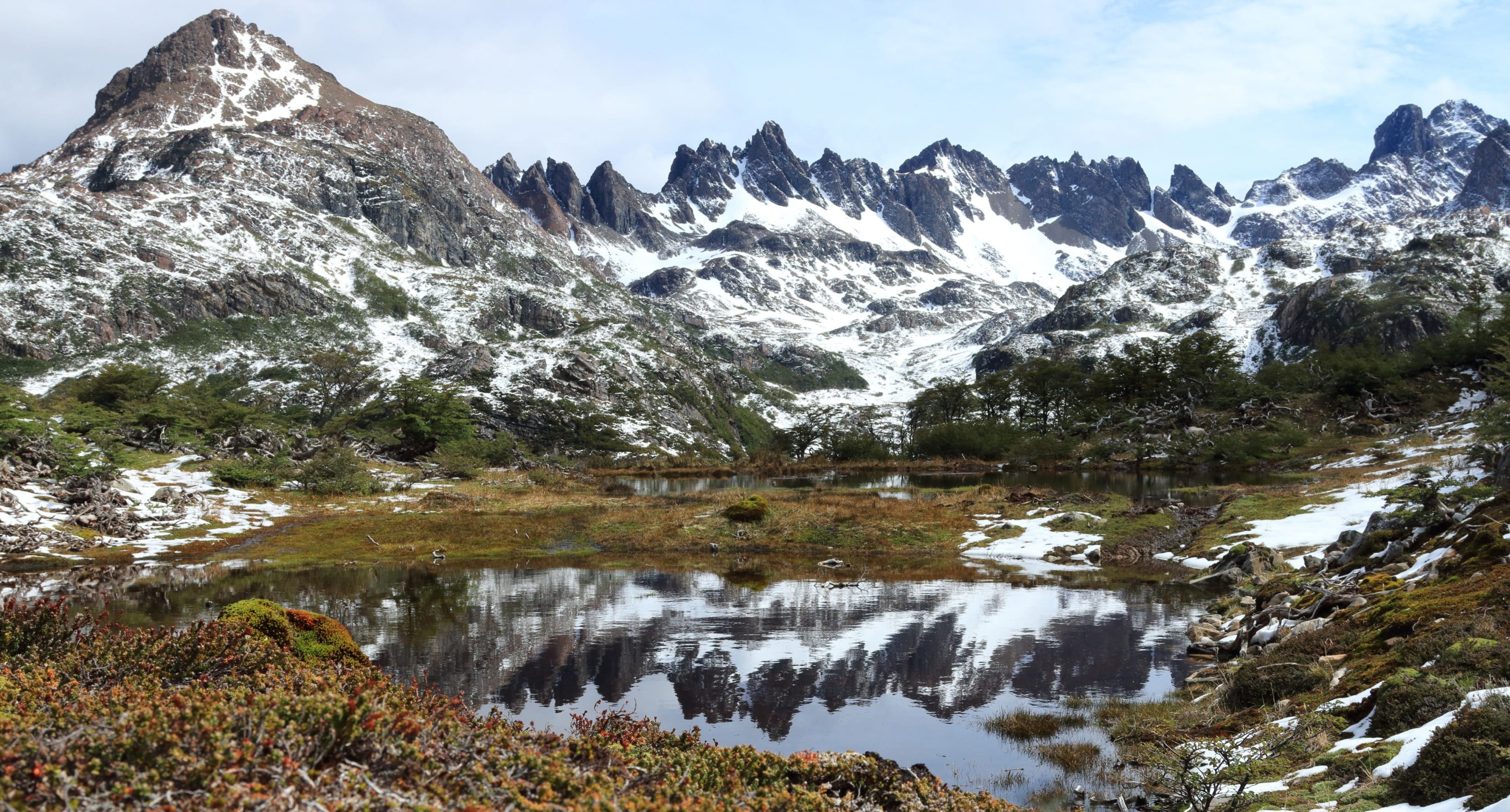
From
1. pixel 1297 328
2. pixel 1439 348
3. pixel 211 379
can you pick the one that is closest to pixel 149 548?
pixel 1439 348

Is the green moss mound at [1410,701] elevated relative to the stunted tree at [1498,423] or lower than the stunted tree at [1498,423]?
lower

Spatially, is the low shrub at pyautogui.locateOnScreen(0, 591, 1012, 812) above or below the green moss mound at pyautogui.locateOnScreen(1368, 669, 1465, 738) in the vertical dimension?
above

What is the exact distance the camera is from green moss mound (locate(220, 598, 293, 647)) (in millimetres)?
13422

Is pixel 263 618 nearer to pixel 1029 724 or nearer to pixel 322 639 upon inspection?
pixel 322 639

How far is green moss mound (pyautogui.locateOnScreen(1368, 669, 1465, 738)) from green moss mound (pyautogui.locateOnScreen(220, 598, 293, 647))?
16720mm

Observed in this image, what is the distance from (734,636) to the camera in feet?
74.2

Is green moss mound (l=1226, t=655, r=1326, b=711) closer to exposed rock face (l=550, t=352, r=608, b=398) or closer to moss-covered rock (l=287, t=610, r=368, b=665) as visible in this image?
moss-covered rock (l=287, t=610, r=368, b=665)

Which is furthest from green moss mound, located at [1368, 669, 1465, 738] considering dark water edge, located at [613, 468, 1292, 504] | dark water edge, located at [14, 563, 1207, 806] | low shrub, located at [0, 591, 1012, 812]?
dark water edge, located at [613, 468, 1292, 504]

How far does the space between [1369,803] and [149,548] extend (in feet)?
147

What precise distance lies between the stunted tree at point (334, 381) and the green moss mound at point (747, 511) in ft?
242

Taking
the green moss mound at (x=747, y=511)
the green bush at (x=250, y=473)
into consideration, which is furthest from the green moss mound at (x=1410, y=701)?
the green bush at (x=250, y=473)

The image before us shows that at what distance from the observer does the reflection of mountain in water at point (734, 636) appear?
17.5 metres

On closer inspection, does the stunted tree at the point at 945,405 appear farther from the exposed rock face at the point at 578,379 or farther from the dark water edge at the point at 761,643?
the dark water edge at the point at 761,643

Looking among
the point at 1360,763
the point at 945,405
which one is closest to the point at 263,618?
the point at 1360,763
